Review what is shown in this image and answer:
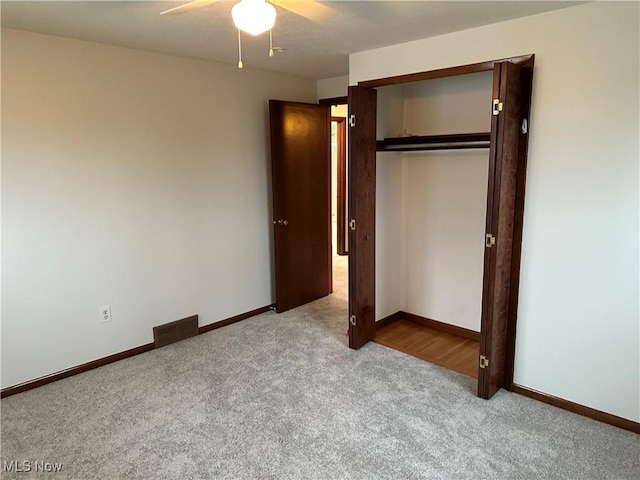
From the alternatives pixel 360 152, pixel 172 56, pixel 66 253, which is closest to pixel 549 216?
pixel 360 152

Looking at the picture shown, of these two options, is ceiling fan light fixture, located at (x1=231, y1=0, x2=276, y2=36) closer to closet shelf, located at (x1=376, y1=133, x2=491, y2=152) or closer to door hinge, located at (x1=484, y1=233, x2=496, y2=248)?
door hinge, located at (x1=484, y1=233, x2=496, y2=248)

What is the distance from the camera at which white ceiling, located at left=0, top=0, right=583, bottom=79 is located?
2.33 m

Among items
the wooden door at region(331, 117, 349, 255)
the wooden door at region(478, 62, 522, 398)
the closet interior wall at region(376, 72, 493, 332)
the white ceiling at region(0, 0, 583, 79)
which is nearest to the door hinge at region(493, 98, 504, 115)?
the wooden door at region(478, 62, 522, 398)

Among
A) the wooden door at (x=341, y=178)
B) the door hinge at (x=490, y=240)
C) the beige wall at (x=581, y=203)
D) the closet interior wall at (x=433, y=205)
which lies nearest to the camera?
the beige wall at (x=581, y=203)

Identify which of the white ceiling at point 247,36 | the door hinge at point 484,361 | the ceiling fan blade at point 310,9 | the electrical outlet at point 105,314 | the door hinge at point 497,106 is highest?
the white ceiling at point 247,36

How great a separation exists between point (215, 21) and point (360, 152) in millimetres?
1360

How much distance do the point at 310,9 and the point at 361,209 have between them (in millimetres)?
1508

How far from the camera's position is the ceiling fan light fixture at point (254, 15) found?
5.86 ft

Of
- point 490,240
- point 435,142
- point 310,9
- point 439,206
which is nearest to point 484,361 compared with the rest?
point 490,240

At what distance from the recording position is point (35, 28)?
2.72 metres

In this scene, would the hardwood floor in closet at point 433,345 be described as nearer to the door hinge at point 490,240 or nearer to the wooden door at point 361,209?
the wooden door at point 361,209

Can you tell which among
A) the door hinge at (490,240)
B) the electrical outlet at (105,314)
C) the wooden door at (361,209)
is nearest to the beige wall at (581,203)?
the door hinge at (490,240)

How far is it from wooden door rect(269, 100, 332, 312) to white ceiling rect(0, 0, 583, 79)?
940 millimetres

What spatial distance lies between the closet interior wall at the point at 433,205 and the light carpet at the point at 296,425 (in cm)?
80
